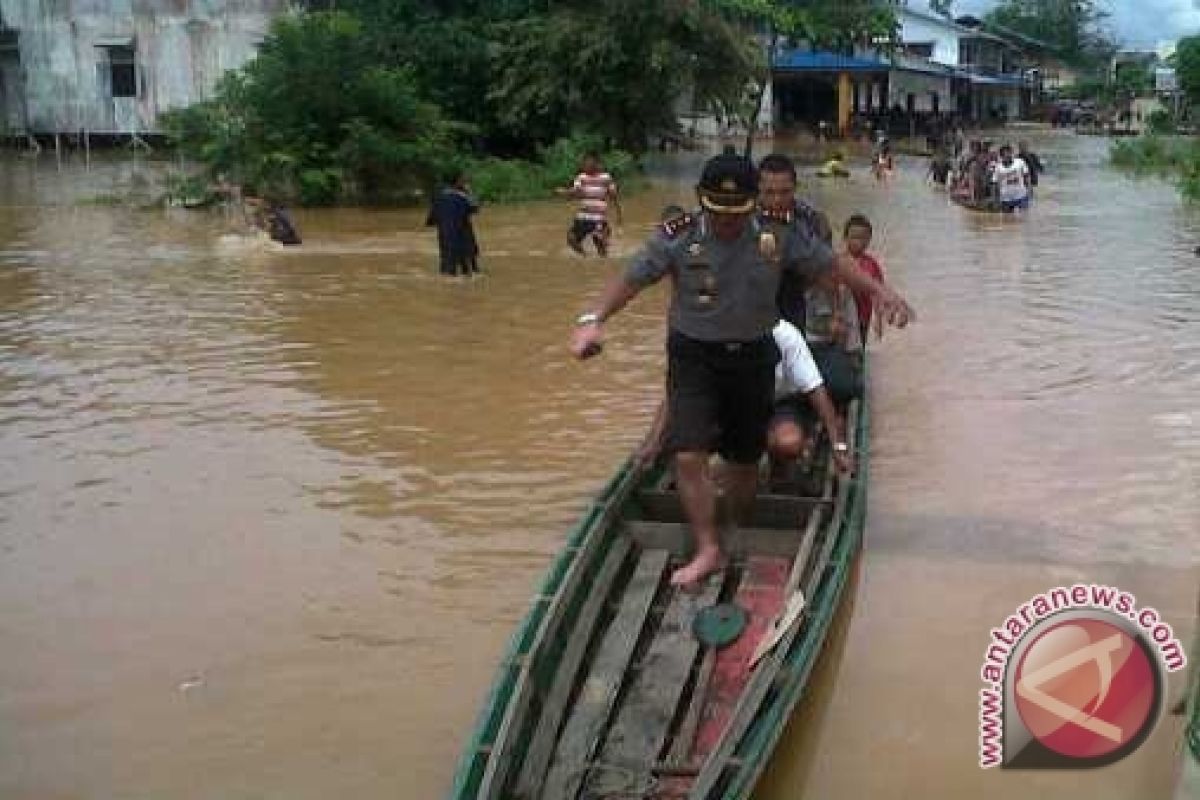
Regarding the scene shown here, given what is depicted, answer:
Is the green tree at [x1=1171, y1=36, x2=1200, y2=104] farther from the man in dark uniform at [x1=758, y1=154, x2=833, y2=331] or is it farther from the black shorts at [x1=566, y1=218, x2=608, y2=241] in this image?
the man in dark uniform at [x1=758, y1=154, x2=833, y2=331]

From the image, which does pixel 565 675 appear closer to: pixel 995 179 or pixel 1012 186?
pixel 1012 186

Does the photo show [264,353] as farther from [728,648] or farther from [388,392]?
[728,648]

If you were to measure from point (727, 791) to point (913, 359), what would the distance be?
24.1ft

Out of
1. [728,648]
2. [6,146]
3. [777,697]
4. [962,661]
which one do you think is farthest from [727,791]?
[6,146]

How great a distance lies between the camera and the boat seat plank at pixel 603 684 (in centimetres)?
388

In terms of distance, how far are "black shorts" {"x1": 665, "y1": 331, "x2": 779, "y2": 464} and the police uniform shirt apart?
0.18 ft

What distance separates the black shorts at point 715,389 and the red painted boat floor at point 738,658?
529 mm

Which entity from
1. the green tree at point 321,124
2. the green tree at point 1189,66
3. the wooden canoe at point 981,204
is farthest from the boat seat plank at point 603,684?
Answer: the green tree at point 1189,66

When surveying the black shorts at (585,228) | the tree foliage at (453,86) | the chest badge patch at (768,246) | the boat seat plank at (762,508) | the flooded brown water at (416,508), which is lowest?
the flooded brown water at (416,508)

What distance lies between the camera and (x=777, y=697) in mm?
4020

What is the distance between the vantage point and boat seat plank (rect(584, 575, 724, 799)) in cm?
396

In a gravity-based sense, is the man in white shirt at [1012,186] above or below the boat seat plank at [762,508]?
above

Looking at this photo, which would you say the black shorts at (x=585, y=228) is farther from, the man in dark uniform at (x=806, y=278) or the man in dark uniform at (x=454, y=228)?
the man in dark uniform at (x=806, y=278)

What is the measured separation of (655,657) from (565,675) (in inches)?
15.0
